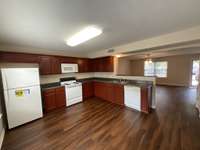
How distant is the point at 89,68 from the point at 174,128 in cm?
409

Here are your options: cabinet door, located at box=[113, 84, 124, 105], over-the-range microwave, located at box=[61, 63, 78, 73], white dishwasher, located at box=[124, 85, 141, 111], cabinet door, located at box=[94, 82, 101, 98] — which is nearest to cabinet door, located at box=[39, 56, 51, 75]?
over-the-range microwave, located at box=[61, 63, 78, 73]

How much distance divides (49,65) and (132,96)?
332 centimetres

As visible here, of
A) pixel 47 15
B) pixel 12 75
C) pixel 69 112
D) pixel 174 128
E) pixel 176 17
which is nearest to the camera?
pixel 47 15

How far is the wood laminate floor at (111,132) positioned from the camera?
195 centimetres

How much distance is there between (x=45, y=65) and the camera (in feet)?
11.8

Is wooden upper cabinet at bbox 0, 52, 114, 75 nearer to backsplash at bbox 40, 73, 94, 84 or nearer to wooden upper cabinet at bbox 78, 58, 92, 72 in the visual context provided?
wooden upper cabinet at bbox 78, 58, 92, 72

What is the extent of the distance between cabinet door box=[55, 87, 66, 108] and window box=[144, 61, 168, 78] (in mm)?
6932

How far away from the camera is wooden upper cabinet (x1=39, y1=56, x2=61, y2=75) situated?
353cm

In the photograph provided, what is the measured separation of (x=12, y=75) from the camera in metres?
2.55

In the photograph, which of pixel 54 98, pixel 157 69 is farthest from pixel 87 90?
pixel 157 69

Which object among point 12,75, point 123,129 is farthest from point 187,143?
point 12,75

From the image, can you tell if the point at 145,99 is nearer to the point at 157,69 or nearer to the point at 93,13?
the point at 93,13

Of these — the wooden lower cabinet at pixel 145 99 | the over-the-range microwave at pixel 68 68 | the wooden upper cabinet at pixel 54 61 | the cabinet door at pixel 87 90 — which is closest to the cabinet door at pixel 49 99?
the wooden upper cabinet at pixel 54 61

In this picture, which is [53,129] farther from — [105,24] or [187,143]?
[187,143]
